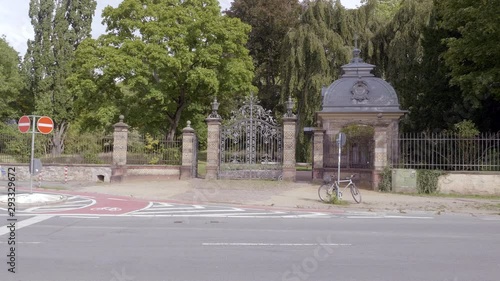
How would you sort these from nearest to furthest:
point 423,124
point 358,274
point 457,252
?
point 358,274 < point 457,252 < point 423,124

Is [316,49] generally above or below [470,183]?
above

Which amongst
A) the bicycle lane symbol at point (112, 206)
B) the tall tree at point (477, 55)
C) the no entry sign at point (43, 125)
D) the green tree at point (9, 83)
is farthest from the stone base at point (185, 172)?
the green tree at point (9, 83)

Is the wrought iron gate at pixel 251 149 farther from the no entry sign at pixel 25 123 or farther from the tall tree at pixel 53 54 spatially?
the tall tree at pixel 53 54

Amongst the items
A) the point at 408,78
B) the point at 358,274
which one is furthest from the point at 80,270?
the point at 408,78

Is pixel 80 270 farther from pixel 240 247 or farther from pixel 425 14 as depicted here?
pixel 425 14

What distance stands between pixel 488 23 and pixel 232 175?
13976 millimetres

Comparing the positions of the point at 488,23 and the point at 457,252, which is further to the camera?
the point at 488,23

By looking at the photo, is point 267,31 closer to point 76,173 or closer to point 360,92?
point 360,92

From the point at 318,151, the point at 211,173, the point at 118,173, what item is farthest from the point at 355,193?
the point at 118,173

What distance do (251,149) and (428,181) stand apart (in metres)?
9.11

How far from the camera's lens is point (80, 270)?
7.12 meters

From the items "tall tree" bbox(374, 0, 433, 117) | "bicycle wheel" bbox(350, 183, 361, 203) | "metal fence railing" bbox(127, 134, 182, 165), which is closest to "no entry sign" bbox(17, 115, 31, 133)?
"metal fence railing" bbox(127, 134, 182, 165)

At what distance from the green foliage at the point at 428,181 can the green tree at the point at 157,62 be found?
698 inches

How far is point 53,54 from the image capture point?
4125 cm
